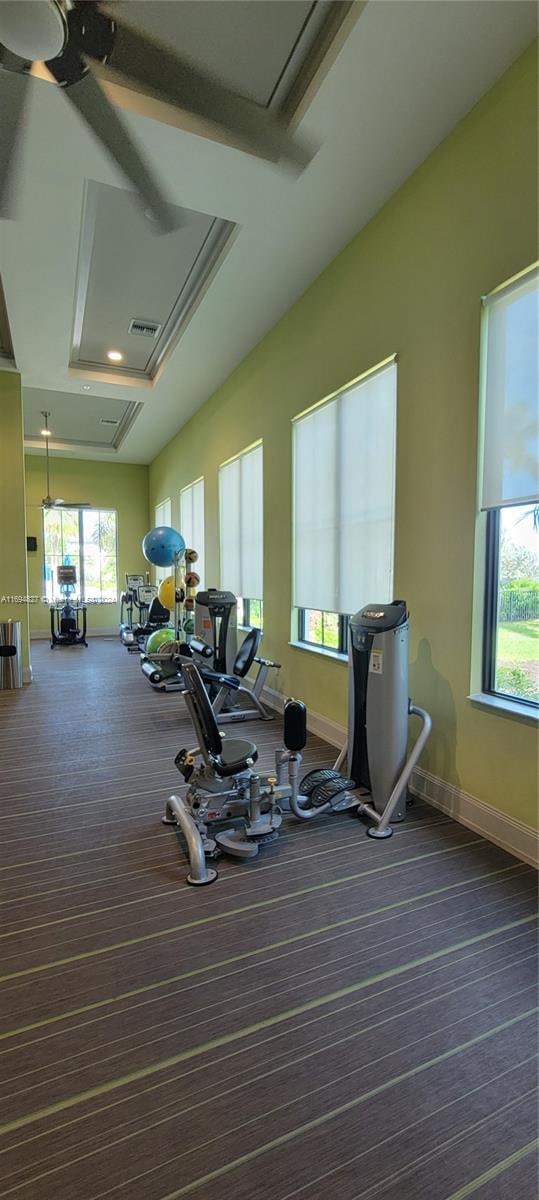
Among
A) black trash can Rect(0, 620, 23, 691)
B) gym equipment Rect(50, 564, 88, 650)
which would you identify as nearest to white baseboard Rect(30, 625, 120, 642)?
gym equipment Rect(50, 564, 88, 650)

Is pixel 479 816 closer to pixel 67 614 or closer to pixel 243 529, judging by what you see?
pixel 243 529

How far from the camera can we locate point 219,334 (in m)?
4.96

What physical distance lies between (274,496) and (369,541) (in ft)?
5.48

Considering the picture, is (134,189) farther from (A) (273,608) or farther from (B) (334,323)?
(A) (273,608)

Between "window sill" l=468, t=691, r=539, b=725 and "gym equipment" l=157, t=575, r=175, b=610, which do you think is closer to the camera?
"window sill" l=468, t=691, r=539, b=725

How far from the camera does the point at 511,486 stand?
236cm

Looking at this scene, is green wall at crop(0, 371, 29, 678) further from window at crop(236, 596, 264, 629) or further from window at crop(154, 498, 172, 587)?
window at crop(154, 498, 172, 587)

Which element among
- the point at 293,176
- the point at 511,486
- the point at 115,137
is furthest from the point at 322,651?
the point at 115,137

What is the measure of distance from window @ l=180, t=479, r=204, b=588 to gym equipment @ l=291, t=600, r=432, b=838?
16.5 feet

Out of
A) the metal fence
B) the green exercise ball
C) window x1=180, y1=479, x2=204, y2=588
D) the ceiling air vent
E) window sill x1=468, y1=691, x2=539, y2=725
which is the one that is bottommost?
the green exercise ball

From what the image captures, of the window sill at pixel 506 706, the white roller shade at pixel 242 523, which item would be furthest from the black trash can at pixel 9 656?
the window sill at pixel 506 706

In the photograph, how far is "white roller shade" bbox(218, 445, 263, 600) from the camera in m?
5.38

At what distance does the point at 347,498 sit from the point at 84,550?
8.05 metres

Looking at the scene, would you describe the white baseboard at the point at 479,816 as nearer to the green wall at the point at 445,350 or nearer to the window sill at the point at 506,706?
the green wall at the point at 445,350
